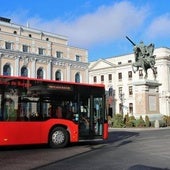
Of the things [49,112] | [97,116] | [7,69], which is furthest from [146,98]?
[7,69]

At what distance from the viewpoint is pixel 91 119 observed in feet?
54.1

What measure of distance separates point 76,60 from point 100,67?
1835 cm

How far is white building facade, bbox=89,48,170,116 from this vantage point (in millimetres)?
83688

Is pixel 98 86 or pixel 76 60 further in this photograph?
pixel 76 60

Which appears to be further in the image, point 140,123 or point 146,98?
point 146,98

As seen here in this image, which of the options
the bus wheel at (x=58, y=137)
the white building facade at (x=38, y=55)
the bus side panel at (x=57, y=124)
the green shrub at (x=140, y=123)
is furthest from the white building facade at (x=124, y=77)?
the bus wheel at (x=58, y=137)

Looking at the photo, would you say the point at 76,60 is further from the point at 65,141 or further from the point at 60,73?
the point at 65,141

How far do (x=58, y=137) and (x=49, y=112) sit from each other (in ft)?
3.90

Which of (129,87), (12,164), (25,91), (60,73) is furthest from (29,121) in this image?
(129,87)

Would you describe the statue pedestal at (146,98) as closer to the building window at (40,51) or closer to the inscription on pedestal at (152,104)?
the inscription on pedestal at (152,104)

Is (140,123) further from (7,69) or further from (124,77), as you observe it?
(124,77)

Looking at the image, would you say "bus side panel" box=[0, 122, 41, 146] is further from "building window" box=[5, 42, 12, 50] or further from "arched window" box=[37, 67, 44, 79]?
"arched window" box=[37, 67, 44, 79]

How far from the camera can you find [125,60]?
92125 mm

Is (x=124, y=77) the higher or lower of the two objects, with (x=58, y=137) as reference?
higher
